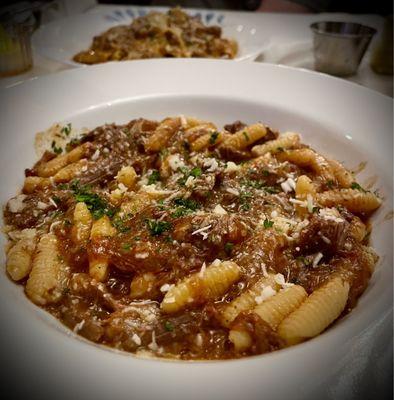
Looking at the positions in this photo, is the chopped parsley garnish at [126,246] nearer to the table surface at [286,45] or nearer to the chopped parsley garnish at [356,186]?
the chopped parsley garnish at [356,186]

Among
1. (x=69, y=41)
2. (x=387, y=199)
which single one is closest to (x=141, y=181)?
(x=387, y=199)

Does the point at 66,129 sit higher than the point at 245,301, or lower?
higher

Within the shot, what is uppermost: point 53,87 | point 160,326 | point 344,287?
point 53,87

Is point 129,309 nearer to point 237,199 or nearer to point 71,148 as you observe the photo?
point 237,199

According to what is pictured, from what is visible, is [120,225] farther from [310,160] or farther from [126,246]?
[310,160]

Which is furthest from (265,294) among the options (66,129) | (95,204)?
(66,129)

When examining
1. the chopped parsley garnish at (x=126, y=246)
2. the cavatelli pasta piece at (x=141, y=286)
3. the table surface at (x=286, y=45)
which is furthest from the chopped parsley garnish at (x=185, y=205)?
the table surface at (x=286, y=45)
